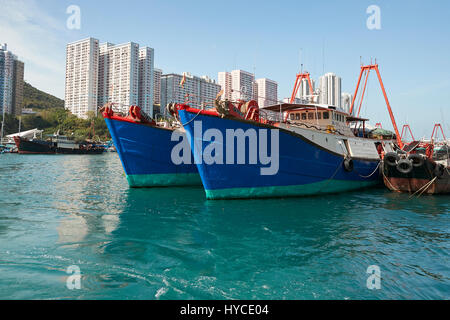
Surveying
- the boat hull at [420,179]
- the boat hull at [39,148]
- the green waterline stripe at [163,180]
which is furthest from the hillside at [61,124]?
the boat hull at [420,179]

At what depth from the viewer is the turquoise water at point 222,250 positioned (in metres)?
4.68

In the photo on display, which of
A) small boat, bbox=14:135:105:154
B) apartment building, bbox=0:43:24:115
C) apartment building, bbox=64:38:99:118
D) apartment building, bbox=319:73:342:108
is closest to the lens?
apartment building, bbox=319:73:342:108

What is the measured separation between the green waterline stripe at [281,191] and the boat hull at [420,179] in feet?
7.94

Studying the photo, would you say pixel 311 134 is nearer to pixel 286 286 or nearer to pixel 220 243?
pixel 220 243

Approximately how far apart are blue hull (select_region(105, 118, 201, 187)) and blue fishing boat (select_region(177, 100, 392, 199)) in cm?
507

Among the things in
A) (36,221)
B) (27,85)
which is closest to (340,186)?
(36,221)

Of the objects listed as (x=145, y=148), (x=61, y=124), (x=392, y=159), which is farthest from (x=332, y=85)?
(x=61, y=124)

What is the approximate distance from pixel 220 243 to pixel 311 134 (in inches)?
335

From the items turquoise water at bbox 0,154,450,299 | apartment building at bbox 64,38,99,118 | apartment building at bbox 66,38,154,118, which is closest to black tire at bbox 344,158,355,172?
turquoise water at bbox 0,154,450,299

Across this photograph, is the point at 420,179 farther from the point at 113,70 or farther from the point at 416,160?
the point at 113,70

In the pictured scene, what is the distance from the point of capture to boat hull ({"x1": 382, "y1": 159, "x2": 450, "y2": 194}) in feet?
47.6

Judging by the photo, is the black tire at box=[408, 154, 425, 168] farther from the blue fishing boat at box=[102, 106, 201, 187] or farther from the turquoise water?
the blue fishing boat at box=[102, 106, 201, 187]

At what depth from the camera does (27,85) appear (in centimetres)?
13288

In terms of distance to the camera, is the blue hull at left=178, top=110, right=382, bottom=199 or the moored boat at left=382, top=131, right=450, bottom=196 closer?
the blue hull at left=178, top=110, right=382, bottom=199
